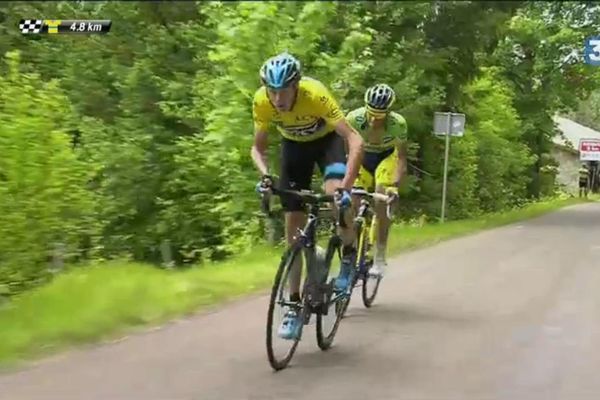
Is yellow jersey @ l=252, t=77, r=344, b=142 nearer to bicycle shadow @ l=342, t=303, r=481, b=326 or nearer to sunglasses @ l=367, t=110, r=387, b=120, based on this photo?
sunglasses @ l=367, t=110, r=387, b=120

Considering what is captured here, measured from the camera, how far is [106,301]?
830 cm

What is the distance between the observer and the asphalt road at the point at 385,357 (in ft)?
19.0

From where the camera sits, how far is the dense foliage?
14.1 ft

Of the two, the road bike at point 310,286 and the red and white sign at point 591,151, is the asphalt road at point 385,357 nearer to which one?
the road bike at point 310,286

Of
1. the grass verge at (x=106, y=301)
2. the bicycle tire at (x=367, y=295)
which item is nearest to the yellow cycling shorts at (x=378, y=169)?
the bicycle tire at (x=367, y=295)

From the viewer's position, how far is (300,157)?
22.1ft

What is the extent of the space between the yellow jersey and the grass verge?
2.08 meters

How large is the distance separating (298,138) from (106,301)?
2.60m

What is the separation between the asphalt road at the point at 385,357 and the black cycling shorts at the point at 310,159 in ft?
3.41

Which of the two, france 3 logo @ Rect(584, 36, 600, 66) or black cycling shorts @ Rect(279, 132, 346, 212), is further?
black cycling shorts @ Rect(279, 132, 346, 212)

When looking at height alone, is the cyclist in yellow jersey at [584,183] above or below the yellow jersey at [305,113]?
below

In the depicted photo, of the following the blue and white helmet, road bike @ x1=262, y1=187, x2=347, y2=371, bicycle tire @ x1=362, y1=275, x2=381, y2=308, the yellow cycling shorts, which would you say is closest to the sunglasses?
the yellow cycling shorts

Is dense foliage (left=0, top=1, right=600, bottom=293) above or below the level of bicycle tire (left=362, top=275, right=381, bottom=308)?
above

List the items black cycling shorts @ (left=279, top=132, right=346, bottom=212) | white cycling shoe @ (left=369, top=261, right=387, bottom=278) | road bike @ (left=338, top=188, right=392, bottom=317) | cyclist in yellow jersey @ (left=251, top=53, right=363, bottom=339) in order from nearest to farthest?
cyclist in yellow jersey @ (left=251, top=53, right=363, bottom=339) → black cycling shorts @ (left=279, top=132, right=346, bottom=212) → road bike @ (left=338, top=188, right=392, bottom=317) → white cycling shoe @ (left=369, top=261, right=387, bottom=278)
